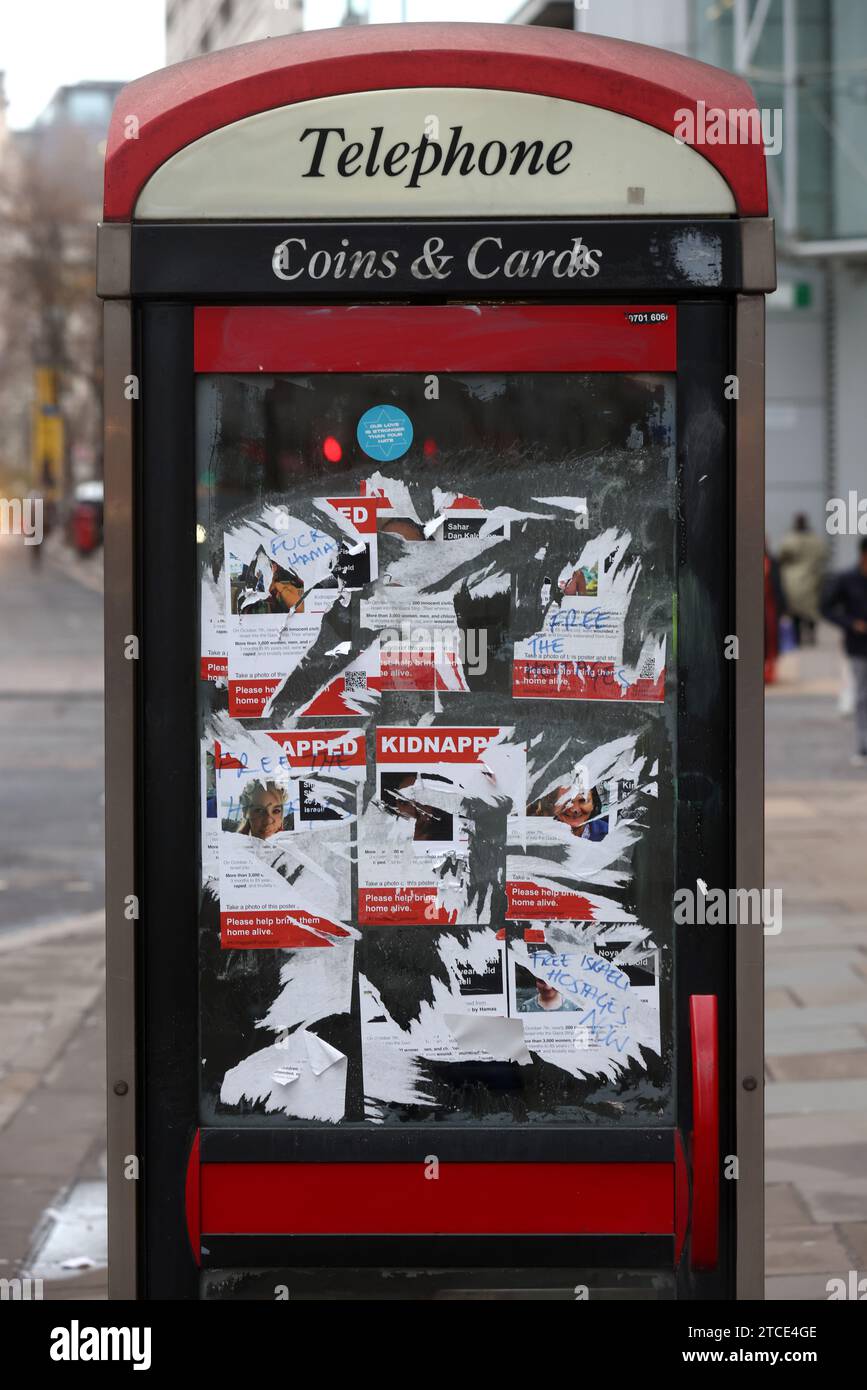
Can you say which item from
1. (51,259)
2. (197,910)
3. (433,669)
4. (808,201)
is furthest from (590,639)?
(51,259)

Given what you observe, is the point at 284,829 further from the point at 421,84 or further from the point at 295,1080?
the point at 421,84

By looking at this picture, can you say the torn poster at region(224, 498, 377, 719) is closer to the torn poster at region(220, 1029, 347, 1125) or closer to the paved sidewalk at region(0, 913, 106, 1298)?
the torn poster at region(220, 1029, 347, 1125)

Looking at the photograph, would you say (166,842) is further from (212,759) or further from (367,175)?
(367,175)

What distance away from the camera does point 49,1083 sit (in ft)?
24.1

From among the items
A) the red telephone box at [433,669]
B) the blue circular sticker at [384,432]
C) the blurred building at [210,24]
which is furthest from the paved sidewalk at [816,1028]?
the blurred building at [210,24]

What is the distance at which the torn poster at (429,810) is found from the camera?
356 centimetres

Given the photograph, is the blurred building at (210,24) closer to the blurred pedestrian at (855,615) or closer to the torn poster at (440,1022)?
the blurred pedestrian at (855,615)

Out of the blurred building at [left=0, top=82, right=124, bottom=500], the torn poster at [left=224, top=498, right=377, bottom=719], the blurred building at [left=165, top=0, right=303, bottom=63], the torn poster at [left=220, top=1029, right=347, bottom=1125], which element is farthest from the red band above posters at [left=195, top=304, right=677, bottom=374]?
the blurred building at [left=0, top=82, right=124, bottom=500]

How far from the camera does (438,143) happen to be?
344cm

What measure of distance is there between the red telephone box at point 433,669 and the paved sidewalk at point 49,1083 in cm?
212

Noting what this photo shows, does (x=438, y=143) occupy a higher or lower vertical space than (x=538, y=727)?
higher
